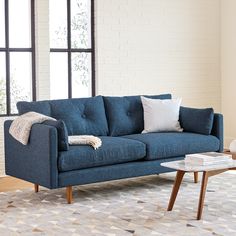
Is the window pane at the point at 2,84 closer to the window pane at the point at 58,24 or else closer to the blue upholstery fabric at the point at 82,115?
the window pane at the point at 58,24

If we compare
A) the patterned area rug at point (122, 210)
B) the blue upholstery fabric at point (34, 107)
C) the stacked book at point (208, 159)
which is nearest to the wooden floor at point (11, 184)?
the patterned area rug at point (122, 210)

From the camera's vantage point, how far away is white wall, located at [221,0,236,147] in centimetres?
854

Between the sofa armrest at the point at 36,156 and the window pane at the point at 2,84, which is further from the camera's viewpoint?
the window pane at the point at 2,84

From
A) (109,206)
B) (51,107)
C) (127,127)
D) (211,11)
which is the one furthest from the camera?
(211,11)

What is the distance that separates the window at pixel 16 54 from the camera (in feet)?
22.9

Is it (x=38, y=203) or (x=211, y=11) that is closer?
(x=38, y=203)

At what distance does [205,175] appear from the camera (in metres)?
4.98

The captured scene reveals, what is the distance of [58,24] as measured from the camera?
7.39 meters

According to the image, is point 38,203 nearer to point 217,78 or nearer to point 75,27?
point 75,27

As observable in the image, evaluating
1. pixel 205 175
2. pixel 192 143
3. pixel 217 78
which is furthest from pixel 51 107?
pixel 217 78

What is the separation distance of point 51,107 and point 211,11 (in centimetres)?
341

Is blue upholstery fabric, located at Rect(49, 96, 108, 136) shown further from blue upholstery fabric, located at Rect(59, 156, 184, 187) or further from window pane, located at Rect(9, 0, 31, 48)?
window pane, located at Rect(9, 0, 31, 48)

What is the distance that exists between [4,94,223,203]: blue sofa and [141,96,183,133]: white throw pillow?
0.09m

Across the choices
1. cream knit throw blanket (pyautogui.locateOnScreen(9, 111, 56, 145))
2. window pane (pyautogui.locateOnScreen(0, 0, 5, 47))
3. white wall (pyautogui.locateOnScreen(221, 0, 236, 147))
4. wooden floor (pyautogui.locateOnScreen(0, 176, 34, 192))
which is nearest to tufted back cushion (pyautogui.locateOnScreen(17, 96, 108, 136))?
cream knit throw blanket (pyautogui.locateOnScreen(9, 111, 56, 145))
